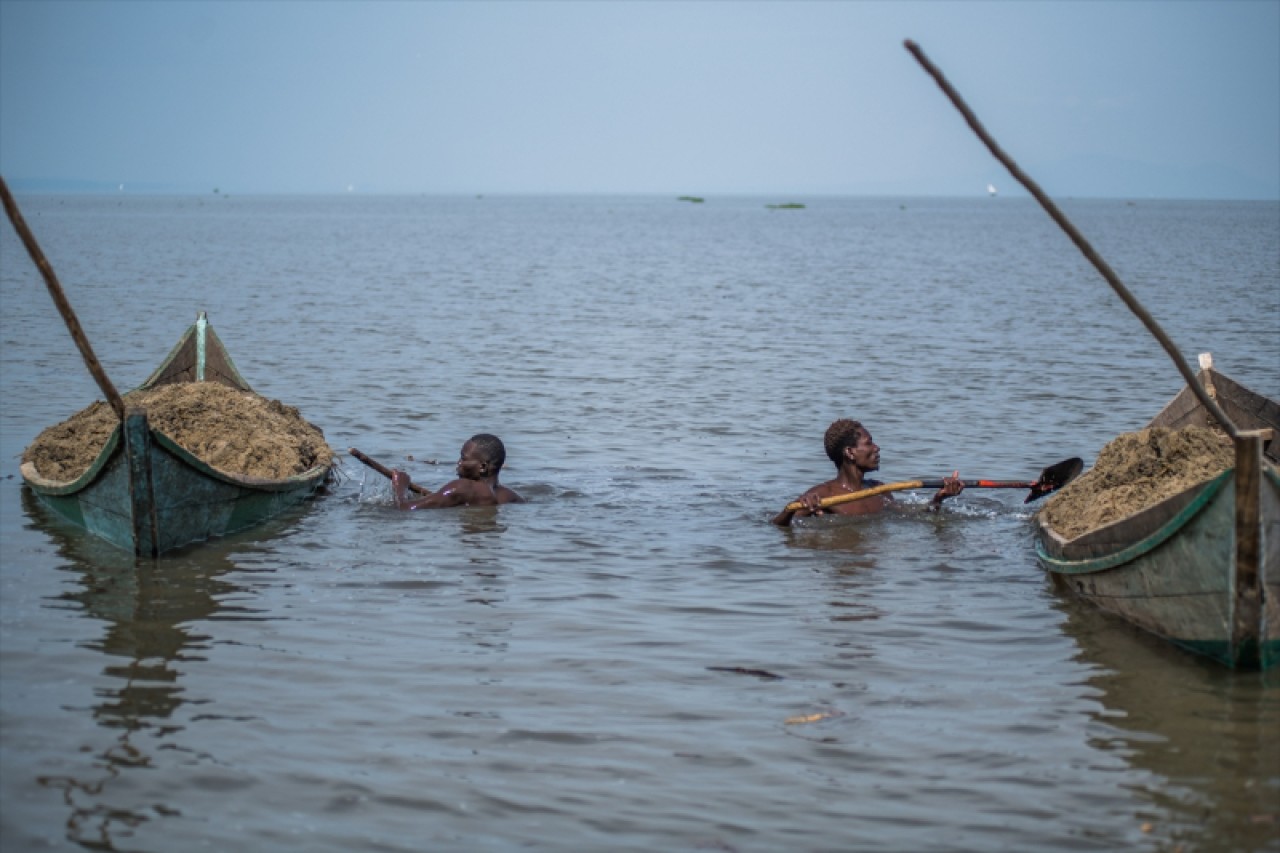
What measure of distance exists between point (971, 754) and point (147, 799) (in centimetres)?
336

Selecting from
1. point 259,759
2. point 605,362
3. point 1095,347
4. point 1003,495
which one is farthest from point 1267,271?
point 259,759

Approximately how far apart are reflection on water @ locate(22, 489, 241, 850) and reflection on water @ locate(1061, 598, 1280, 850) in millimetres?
3916

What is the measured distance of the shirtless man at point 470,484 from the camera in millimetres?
10469

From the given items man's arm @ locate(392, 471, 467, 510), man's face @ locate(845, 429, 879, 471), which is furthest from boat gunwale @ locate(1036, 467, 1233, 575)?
man's arm @ locate(392, 471, 467, 510)

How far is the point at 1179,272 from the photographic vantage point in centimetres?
4062

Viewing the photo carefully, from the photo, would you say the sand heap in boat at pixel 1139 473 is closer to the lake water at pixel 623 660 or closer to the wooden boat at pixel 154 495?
the lake water at pixel 623 660

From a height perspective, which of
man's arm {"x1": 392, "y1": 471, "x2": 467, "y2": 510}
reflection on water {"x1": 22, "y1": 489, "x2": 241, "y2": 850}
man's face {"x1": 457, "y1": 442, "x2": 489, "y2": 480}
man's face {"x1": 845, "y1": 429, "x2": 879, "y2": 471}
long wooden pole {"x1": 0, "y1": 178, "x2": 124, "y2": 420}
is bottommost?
reflection on water {"x1": 22, "y1": 489, "x2": 241, "y2": 850}

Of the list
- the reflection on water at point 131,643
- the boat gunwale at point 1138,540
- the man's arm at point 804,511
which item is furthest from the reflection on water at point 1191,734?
the reflection on water at point 131,643

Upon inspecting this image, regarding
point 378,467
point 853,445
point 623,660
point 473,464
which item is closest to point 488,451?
point 473,464

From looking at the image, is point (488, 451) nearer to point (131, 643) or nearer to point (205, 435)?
point (205, 435)

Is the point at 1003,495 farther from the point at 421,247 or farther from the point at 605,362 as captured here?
the point at 421,247

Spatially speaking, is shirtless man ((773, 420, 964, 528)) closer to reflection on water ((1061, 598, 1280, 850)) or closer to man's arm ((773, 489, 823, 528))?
man's arm ((773, 489, 823, 528))

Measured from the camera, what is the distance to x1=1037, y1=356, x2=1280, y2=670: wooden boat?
6.08m

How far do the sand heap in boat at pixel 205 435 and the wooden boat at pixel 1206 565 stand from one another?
5.95m
